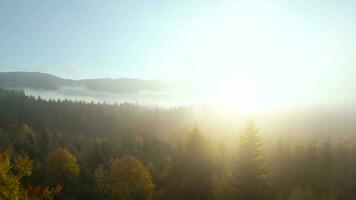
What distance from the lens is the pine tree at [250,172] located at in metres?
36.4

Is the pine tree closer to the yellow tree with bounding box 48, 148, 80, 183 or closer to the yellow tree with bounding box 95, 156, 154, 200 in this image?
the yellow tree with bounding box 95, 156, 154, 200

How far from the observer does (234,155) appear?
38438 millimetres

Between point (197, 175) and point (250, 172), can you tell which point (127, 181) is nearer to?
point (197, 175)

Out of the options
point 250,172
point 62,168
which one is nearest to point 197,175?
point 250,172

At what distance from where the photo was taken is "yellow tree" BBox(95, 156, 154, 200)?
51844 millimetres

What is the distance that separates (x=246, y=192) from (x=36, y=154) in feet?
218

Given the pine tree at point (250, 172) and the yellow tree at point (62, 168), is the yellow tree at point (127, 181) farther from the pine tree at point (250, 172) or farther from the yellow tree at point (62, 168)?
the pine tree at point (250, 172)

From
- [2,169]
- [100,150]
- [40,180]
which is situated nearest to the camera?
[2,169]

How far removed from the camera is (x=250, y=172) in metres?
36.5

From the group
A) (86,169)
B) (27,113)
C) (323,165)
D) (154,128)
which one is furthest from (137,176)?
(27,113)

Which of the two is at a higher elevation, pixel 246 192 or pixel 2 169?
pixel 2 169

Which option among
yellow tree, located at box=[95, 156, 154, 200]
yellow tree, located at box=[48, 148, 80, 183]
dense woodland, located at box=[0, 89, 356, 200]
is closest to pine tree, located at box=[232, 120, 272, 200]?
dense woodland, located at box=[0, 89, 356, 200]

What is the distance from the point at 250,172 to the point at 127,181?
2464 centimetres

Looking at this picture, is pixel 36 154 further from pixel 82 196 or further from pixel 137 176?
pixel 137 176
